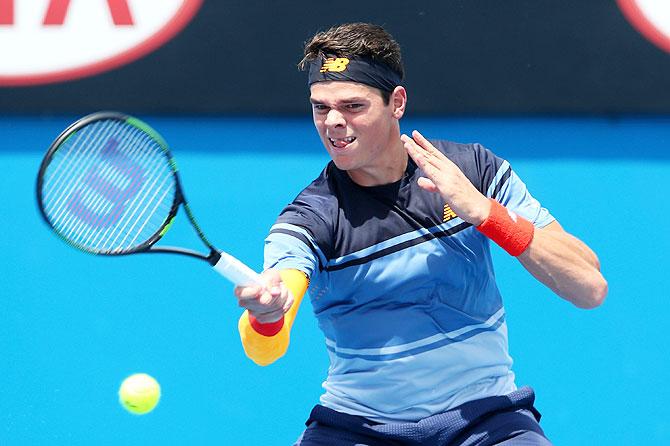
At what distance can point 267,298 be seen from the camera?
2.88 meters

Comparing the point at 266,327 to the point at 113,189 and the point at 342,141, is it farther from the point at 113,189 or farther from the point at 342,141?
the point at 113,189

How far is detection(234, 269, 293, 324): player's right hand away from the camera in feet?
9.37

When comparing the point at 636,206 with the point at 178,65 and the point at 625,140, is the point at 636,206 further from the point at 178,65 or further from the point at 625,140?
the point at 178,65

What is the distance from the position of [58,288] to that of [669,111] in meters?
2.75

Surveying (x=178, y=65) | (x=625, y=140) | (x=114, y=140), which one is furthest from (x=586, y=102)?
(x=114, y=140)

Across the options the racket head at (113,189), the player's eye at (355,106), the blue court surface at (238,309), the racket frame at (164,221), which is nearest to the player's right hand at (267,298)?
the racket frame at (164,221)

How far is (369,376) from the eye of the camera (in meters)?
3.56

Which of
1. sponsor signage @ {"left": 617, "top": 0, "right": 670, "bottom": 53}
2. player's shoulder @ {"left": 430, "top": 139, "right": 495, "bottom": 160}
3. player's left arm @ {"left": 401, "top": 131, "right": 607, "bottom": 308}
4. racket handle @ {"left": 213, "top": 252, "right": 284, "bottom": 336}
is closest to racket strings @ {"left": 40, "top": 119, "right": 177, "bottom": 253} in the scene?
racket handle @ {"left": 213, "top": 252, "right": 284, "bottom": 336}

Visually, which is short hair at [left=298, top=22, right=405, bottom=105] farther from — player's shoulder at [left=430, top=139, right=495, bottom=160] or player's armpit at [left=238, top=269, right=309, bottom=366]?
player's armpit at [left=238, top=269, right=309, bottom=366]

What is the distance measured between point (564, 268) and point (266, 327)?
894 millimetres

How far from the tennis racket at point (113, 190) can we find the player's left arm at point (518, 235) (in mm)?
593

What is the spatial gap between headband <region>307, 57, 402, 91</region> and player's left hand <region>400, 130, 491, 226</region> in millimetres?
320

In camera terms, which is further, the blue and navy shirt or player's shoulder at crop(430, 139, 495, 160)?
player's shoulder at crop(430, 139, 495, 160)

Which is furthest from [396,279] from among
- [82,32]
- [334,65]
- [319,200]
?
[82,32]
